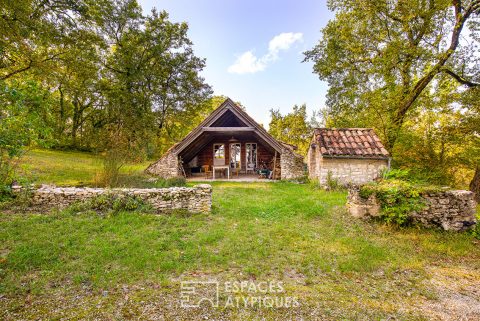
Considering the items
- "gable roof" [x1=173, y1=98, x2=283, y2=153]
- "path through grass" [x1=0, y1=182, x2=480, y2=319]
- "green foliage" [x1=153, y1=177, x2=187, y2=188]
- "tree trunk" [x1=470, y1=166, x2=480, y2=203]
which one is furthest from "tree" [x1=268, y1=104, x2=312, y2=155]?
"path through grass" [x1=0, y1=182, x2=480, y2=319]

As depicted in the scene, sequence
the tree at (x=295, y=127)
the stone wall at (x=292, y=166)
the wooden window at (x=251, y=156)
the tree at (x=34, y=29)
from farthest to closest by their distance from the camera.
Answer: the tree at (x=295, y=127)
the wooden window at (x=251, y=156)
the stone wall at (x=292, y=166)
the tree at (x=34, y=29)

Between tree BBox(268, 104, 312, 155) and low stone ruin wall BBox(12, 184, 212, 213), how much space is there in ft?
64.2

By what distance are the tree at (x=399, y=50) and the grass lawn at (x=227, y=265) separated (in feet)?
26.7

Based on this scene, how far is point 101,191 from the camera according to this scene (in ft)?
22.6

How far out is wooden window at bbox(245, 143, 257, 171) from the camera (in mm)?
16422

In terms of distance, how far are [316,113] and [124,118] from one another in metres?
20.3

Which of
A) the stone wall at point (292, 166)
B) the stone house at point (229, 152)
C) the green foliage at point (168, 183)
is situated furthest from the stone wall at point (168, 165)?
the stone wall at point (292, 166)

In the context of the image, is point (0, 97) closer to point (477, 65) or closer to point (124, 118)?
point (477, 65)

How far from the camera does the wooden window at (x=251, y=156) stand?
16422 mm

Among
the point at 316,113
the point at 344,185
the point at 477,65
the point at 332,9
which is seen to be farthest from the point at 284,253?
the point at 316,113

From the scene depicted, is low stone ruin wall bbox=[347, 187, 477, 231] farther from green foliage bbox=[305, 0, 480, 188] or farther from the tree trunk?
the tree trunk

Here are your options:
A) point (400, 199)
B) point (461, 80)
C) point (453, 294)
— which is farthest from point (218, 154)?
point (461, 80)

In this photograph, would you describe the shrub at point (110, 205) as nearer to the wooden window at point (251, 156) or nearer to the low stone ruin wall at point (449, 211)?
the low stone ruin wall at point (449, 211)

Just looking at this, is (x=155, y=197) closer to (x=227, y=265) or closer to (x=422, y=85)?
(x=227, y=265)
